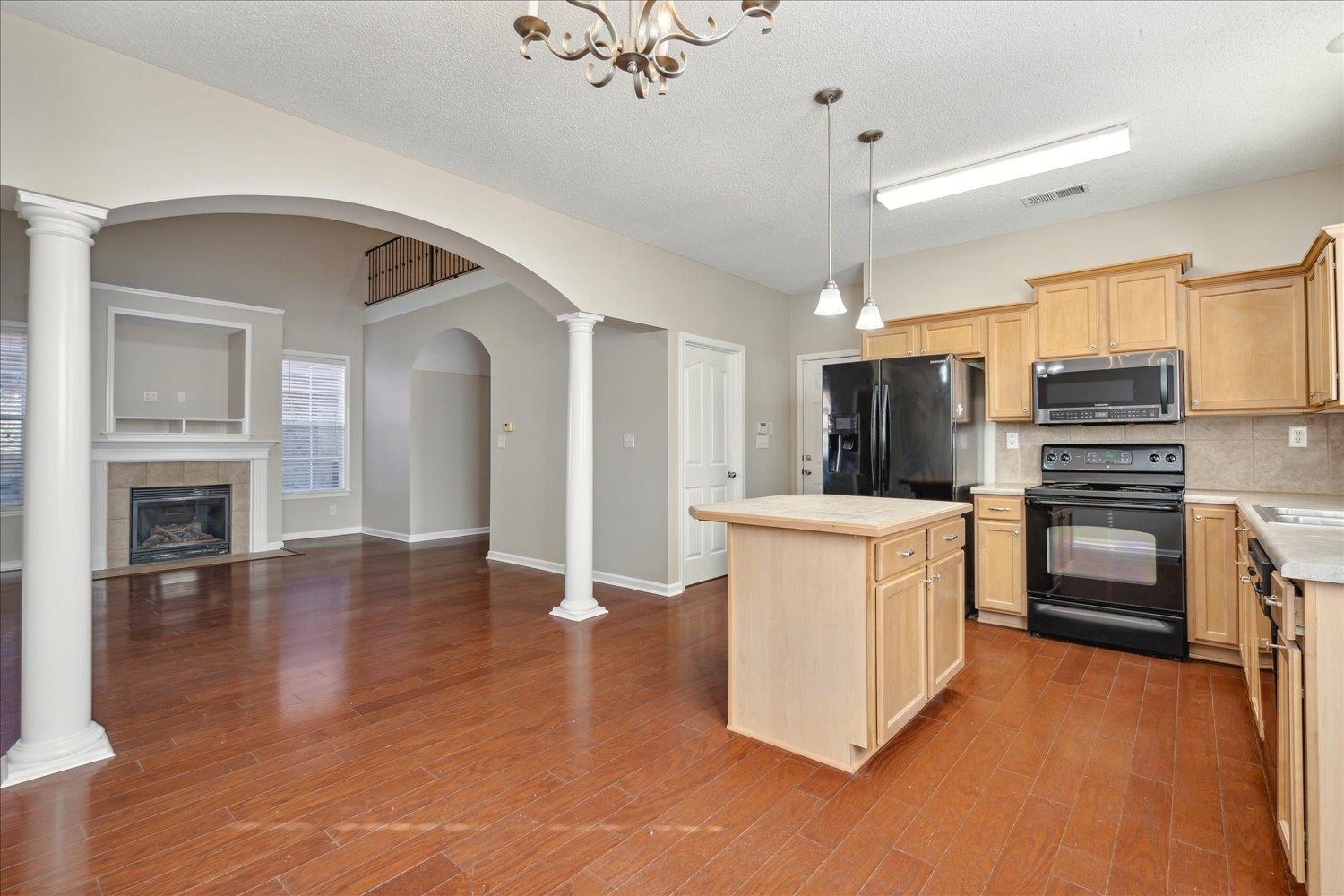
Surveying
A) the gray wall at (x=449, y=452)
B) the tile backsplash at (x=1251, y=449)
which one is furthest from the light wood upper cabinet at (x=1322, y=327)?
the gray wall at (x=449, y=452)

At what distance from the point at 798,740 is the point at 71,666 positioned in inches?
109

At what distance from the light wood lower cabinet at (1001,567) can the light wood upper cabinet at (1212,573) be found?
82 cm

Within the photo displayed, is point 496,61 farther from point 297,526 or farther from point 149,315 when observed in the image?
point 297,526

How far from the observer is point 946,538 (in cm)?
288

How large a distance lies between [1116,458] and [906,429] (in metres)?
1.26

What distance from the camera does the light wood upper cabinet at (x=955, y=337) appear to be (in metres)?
4.48

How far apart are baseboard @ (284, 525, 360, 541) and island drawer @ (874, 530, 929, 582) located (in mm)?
7554

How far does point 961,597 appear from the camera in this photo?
10.3ft

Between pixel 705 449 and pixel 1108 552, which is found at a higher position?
pixel 705 449

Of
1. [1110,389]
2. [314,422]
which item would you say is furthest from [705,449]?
[314,422]

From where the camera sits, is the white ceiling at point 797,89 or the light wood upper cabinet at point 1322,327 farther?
the light wood upper cabinet at point 1322,327

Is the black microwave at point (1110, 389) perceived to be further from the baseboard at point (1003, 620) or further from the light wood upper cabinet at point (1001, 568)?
the baseboard at point (1003, 620)

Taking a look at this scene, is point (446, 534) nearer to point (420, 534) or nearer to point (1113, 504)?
point (420, 534)

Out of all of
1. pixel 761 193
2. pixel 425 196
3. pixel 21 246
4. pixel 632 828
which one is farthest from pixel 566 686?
pixel 21 246
